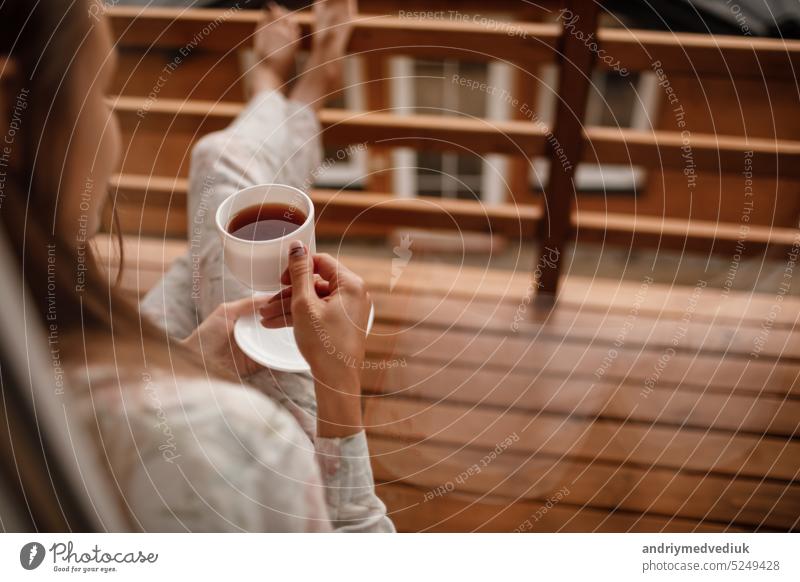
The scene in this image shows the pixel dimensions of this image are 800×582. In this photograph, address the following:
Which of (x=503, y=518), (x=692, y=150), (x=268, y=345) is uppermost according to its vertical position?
(x=692, y=150)

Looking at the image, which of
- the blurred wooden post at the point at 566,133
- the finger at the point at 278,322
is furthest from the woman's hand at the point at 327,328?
the blurred wooden post at the point at 566,133

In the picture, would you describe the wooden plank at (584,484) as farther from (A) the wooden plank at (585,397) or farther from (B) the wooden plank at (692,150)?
(B) the wooden plank at (692,150)

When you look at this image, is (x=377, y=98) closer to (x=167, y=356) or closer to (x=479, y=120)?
(x=479, y=120)

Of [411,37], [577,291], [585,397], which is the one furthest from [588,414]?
[411,37]

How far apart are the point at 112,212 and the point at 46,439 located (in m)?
0.17

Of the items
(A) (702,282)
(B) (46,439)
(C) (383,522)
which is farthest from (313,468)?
(A) (702,282)

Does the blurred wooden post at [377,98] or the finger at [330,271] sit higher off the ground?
the blurred wooden post at [377,98]

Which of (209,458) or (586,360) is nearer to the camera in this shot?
(209,458)

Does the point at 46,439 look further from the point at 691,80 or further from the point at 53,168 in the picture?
the point at 691,80

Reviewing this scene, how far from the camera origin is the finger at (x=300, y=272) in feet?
1.32

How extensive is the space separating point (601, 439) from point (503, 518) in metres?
0.10

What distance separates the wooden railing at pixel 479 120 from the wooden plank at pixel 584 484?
0.19 m

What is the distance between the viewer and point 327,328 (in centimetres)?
42

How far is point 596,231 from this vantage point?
1.98ft
